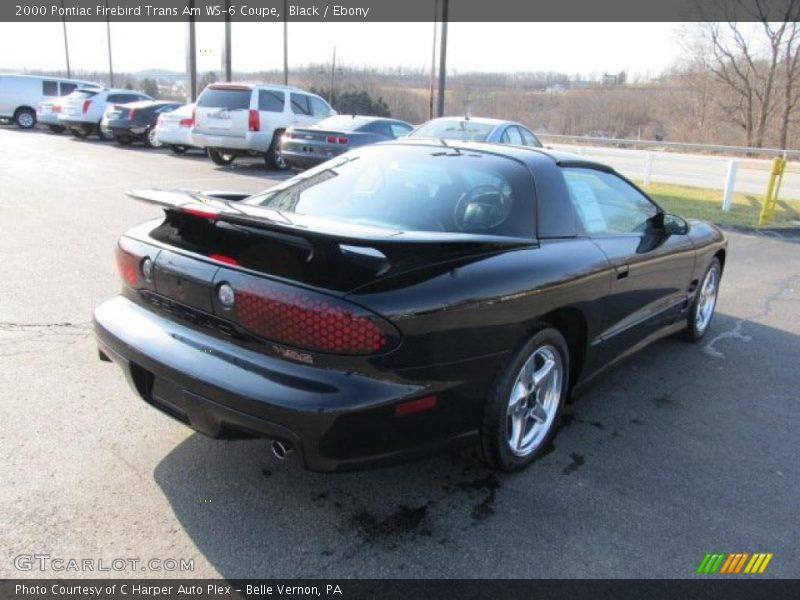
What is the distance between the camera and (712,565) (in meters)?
2.54

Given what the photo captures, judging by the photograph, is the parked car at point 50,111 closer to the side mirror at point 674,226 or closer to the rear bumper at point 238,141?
the rear bumper at point 238,141

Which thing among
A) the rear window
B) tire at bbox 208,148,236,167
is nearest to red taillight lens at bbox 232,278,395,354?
the rear window

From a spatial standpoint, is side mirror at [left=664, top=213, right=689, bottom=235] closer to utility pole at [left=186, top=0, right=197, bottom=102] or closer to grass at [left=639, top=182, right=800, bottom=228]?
grass at [left=639, top=182, right=800, bottom=228]

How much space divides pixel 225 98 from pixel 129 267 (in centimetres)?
1274

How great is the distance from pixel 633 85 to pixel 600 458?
59030 millimetres

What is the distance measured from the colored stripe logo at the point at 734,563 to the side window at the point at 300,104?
14.4m

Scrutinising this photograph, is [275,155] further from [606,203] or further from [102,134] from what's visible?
[606,203]

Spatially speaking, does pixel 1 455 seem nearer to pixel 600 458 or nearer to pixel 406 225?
pixel 406 225

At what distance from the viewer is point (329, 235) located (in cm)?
237

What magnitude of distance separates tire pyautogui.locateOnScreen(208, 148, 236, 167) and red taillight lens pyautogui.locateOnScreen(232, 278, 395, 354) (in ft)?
46.5

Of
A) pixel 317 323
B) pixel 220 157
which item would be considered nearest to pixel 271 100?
pixel 220 157

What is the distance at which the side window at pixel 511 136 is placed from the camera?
35.8ft

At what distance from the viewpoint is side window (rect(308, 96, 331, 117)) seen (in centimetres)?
1603

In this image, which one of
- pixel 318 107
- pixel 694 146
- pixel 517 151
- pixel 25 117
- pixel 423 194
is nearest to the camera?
pixel 423 194
